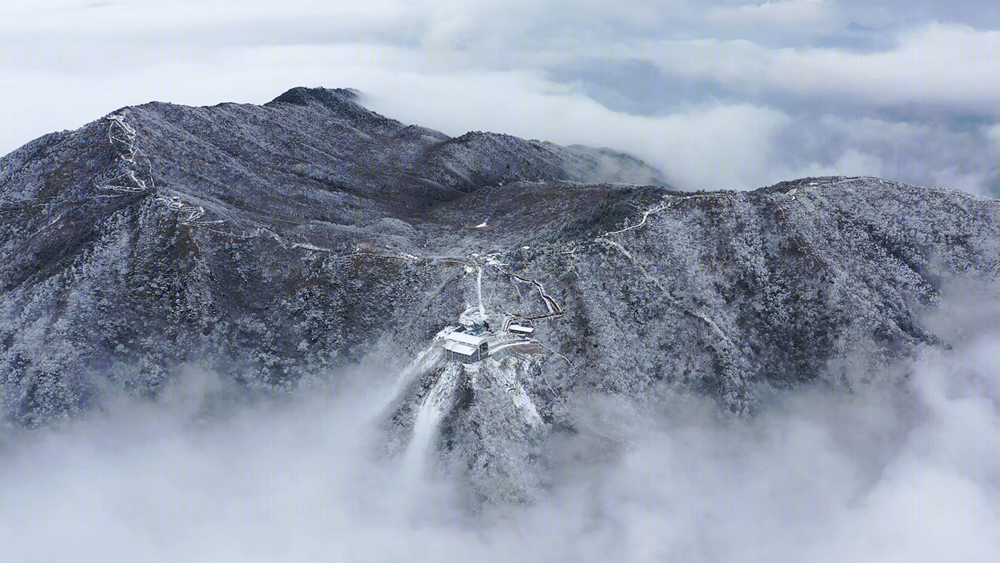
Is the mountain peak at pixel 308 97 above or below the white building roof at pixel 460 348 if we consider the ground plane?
above

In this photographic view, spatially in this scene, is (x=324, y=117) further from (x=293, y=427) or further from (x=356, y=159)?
(x=293, y=427)

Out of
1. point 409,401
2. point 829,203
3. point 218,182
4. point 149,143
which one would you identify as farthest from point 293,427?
point 829,203

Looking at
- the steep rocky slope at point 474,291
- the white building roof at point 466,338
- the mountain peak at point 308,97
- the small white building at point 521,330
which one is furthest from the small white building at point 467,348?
the mountain peak at point 308,97

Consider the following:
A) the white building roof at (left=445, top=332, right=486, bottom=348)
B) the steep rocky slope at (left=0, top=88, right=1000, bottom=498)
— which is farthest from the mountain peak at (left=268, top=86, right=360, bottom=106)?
the white building roof at (left=445, top=332, right=486, bottom=348)

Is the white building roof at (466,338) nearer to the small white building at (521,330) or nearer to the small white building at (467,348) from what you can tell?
the small white building at (467,348)

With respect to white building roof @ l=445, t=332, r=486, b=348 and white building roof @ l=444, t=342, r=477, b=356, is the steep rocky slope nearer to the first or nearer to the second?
white building roof @ l=444, t=342, r=477, b=356

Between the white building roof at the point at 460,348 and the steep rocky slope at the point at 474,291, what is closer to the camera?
the white building roof at the point at 460,348
